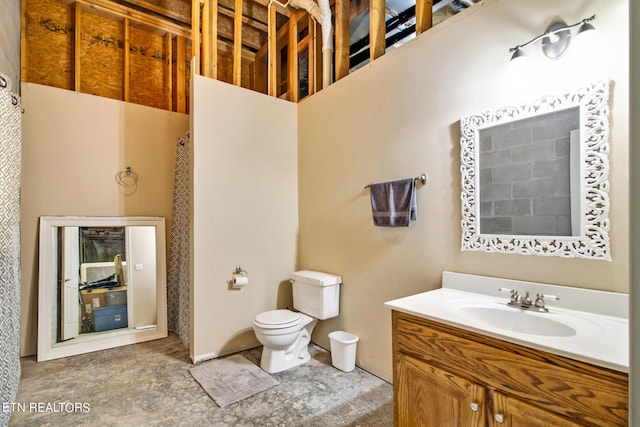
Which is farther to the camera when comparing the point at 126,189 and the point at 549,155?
the point at 126,189

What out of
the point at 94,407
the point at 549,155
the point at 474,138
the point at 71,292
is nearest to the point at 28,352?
the point at 71,292

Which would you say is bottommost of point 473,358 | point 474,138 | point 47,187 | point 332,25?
point 473,358

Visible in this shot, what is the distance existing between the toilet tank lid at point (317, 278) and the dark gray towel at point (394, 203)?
64cm

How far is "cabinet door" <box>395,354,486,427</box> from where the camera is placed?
1.30 meters

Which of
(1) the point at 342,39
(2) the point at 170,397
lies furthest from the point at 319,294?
(1) the point at 342,39

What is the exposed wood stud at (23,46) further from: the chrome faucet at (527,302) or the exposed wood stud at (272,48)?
the chrome faucet at (527,302)

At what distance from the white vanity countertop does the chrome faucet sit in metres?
0.03

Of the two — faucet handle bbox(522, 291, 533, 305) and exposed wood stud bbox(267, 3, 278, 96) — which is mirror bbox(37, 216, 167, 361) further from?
faucet handle bbox(522, 291, 533, 305)

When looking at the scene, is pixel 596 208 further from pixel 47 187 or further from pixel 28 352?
pixel 28 352

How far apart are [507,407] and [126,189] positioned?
3.46 meters

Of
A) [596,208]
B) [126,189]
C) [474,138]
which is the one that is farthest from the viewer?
[126,189]

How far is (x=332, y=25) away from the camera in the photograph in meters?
3.08

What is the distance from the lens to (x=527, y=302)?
1.54 meters

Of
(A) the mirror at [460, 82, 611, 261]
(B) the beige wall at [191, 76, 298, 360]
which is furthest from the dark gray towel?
(B) the beige wall at [191, 76, 298, 360]
